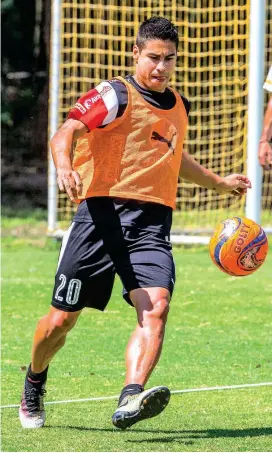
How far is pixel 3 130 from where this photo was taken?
23156 millimetres

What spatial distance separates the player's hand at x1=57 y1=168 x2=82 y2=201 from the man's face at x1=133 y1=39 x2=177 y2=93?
34.2 inches

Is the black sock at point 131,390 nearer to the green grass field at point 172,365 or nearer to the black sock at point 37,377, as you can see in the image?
the green grass field at point 172,365

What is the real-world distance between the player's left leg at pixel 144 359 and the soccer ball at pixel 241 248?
762mm

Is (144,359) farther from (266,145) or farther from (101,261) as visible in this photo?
(266,145)

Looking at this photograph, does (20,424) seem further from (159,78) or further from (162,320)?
(159,78)

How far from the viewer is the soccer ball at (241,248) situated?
6.54 m

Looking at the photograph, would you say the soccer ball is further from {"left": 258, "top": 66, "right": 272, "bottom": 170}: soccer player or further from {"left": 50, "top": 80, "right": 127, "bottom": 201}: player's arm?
{"left": 258, "top": 66, "right": 272, "bottom": 170}: soccer player

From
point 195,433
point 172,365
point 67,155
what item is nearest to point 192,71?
point 172,365

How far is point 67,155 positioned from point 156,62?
31.7 inches

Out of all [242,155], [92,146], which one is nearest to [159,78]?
[92,146]

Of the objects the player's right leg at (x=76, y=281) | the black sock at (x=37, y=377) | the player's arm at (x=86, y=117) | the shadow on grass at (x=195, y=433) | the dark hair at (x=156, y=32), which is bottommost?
the shadow on grass at (x=195, y=433)

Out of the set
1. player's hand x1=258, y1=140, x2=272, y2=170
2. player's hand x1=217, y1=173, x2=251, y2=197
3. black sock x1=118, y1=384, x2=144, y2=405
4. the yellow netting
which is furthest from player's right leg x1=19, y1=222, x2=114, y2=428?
the yellow netting

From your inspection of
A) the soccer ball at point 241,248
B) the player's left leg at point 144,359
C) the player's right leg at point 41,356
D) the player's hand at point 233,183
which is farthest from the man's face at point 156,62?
the player's right leg at point 41,356

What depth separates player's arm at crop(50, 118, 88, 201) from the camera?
5.61 metres
